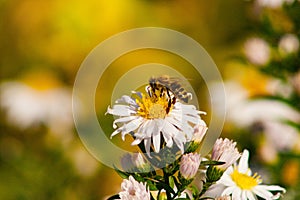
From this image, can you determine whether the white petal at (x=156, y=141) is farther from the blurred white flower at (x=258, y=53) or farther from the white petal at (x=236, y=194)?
the blurred white flower at (x=258, y=53)

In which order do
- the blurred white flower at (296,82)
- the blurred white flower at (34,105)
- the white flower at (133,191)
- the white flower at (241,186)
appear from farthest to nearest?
the blurred white flower at (34,105)
the blurred white flower at (296,82)
the white flower at (241,186)
the white flower at (133,191)

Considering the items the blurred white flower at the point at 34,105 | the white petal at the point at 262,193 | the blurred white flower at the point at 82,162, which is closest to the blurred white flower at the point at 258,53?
the blurred white flower at the point at 82,162

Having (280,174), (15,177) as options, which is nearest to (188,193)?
(280,174)

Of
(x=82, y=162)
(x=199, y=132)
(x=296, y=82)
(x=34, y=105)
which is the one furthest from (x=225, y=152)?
(x=34, y=105)

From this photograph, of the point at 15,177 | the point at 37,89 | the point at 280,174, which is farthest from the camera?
the point at 37,89

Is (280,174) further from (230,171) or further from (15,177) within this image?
(15,177)

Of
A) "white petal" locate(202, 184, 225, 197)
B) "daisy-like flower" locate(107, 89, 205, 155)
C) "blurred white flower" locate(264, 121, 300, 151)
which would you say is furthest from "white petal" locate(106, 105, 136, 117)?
"blurred white flower" locate(264, 121, 300, 151)
